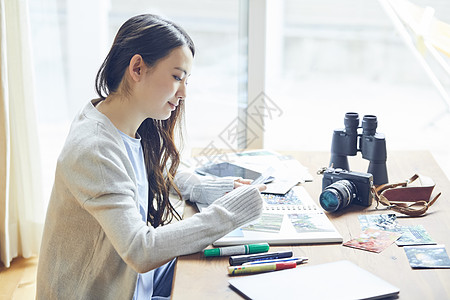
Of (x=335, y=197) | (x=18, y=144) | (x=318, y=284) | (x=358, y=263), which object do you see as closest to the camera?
(x=318, y=284)

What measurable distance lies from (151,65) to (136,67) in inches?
1.3

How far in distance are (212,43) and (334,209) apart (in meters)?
1.17

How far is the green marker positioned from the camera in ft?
3.51

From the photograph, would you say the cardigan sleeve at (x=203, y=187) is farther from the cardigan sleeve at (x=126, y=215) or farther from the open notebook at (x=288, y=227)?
the cardigan sleeve at (x=126, y=215)

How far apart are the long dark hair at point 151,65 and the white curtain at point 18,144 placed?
0.98m

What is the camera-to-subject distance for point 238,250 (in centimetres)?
108

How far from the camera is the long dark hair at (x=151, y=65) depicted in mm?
1195

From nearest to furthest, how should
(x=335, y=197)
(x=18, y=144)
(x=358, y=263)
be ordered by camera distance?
(x=358, y=263), (x=335, y=197), (x=18, y=144)

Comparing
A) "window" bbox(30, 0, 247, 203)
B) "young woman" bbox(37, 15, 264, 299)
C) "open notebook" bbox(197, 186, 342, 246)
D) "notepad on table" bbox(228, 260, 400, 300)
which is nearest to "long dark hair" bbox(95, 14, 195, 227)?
"young woman" bbox(37, 15, 264, 299)

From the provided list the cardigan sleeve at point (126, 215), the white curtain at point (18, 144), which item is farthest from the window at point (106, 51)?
the cardigan sleeve at point (126, 215)

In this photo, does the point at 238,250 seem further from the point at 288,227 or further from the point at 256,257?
the point at 288,227

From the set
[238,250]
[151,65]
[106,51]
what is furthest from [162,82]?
[106,51]

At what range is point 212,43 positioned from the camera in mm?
2268

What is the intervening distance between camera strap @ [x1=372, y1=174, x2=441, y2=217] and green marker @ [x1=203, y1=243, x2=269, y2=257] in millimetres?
422
